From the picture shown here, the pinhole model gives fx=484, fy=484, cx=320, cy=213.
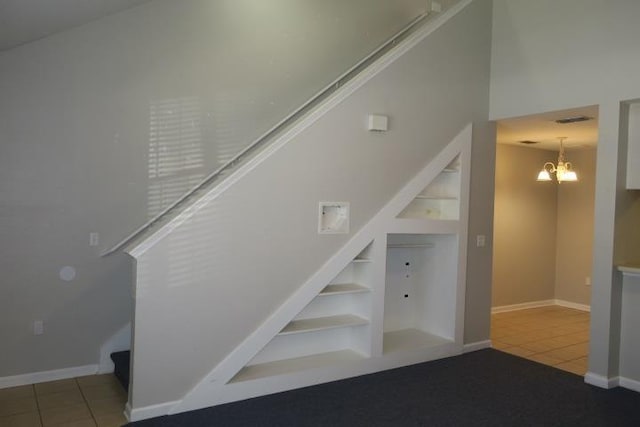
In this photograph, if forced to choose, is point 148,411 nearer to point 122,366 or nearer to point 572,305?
point 122,366

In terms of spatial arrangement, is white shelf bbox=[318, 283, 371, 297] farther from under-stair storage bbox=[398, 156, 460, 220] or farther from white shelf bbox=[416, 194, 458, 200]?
white shelf bbox=[416, 194, 458, 200]

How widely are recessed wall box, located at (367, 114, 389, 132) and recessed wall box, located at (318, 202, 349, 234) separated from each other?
0.72 metres

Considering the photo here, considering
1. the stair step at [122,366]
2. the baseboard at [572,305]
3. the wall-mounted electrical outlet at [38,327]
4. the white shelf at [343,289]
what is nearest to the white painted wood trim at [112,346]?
the stair step at [122,366]

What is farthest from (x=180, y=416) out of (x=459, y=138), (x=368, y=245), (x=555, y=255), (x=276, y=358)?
(x=555, y=255)

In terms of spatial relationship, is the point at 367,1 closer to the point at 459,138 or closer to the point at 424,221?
the point at 459,138

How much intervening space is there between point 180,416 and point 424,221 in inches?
109

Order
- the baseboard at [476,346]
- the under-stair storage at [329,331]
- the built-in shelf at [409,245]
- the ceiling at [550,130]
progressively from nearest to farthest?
1. the under-stair storage at [329,331]
2. the ceiling at [550,130]
3. the built-in shelf at [409,245]
4. the baseboard at [476,346]

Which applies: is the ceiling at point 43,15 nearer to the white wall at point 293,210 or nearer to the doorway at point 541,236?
the white wall at point 293,210

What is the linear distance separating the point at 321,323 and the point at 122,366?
1702mm

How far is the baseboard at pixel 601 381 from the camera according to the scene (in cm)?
423

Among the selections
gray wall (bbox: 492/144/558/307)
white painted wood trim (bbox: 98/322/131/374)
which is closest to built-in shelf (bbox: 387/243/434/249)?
gray wall (bbox: 492/144/558/307)

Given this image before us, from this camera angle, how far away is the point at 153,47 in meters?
4.39

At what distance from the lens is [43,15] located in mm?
3559

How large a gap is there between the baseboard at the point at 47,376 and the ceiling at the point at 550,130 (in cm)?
478
